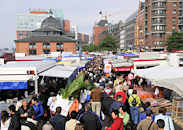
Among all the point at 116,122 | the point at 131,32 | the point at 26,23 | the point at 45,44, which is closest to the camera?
the point at 116,122

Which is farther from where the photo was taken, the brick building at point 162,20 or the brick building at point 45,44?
the brick building at point 45,44

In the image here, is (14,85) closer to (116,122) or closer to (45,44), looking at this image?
(116,122)

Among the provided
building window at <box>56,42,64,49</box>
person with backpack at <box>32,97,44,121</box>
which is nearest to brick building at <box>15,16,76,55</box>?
building window at <box>56,42,64,49</box>

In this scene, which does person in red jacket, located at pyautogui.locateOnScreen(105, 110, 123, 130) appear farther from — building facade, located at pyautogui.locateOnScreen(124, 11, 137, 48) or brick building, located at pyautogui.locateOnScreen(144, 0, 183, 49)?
building facade, located at pyautogui.locateOnScreen(124, 11, 137, 48)

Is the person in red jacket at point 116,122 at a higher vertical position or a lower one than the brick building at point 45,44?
lower

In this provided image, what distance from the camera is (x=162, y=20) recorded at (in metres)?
62.0

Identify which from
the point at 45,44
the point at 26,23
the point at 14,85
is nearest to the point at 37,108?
the point at 14,85

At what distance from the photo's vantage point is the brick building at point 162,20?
60.9 metres

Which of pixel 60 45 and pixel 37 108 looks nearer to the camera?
pixel 37 108

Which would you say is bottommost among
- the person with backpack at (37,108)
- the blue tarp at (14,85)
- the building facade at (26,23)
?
the person with backpack at (37,108)

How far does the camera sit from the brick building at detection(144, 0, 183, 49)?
60.9 meters

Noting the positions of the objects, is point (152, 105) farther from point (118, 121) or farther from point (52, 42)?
point (52, 42)

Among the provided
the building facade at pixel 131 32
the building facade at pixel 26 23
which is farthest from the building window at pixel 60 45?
the building facade at pixel 26 23

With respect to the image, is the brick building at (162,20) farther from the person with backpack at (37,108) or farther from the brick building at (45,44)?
the person with backpack at (37,108)
